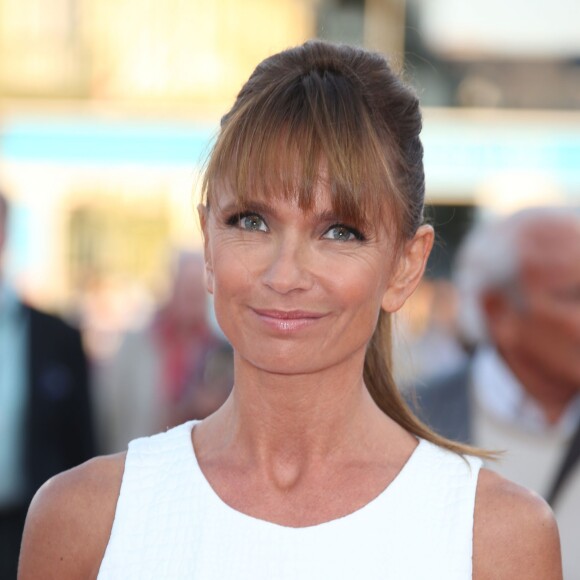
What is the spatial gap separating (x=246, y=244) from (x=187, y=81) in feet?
48.9

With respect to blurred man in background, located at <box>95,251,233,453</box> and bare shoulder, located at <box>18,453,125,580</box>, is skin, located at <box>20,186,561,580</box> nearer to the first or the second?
bare shoulder, located at <box>18,453,125,580</box>

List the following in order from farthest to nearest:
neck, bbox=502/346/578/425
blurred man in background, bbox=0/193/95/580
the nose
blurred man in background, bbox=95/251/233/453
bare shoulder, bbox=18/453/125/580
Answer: blurred man in background, bbox=95/251/233/453 < blurred man in background, bbox=0/193/95/580 < neck, bbox=502/346/578/425 < bare shoulder, bbox=18/453/125/580 < the nose

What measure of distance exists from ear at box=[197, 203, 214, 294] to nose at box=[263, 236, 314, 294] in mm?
180

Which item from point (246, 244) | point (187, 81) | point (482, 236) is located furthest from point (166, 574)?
point (187, 81)

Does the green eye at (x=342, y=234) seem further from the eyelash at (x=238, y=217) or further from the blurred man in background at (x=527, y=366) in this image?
the blurred man in background at (x=527, y=366)

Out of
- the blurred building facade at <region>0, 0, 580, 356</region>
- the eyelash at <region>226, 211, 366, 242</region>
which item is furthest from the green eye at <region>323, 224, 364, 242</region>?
the blurred building facade at <region>0, 0, 580, 356</region>

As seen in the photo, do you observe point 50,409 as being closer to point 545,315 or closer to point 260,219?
point 545,315

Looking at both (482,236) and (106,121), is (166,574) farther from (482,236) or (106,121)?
(106,121)

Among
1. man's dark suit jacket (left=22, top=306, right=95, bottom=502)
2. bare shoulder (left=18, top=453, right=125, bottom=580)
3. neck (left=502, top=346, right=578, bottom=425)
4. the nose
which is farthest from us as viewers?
man's dark suit jacket (left=22, top=306, right=95, bottom=502)

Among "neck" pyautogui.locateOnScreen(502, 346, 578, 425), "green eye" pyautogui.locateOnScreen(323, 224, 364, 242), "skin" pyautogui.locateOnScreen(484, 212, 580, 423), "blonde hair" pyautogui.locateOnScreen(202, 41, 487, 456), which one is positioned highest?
"blonde hair" pyautogui.locateOnScreen(202, 41, 487, 456)

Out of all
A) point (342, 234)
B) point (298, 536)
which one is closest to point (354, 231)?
point (342, 234)

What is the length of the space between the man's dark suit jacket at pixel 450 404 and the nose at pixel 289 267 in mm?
1734

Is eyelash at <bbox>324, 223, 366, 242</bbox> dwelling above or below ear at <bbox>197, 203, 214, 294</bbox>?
above

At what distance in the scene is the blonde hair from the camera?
2193mm
